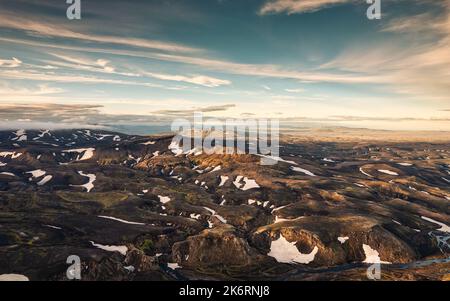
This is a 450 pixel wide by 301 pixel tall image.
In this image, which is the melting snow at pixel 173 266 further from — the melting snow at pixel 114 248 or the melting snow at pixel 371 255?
the melting snow at pixel 371 255

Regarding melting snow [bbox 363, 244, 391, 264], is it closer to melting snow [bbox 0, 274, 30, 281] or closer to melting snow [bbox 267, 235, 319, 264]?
melting snow [bbox 267, 235, 319, 264]

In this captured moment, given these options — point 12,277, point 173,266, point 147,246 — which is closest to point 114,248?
point 147,246

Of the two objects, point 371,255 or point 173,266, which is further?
point 371,255

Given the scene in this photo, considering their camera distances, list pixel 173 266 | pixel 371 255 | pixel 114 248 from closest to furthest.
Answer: pixel 173 266, pixel 114 248, pixel 371 255

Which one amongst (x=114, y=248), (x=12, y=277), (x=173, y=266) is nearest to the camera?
(x=12, y=277)

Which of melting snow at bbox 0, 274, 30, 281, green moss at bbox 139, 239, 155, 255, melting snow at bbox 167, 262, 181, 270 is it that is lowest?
melting snow at bbox 167, 262, 181, 270

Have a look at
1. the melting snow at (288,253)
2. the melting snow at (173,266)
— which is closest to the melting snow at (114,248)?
the melting snow at (173,266)

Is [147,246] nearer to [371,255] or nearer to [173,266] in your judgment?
[173,266]

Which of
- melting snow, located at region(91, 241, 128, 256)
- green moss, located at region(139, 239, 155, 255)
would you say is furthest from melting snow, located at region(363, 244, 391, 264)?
melting snow, located at region(91, 241, 128, 256)
